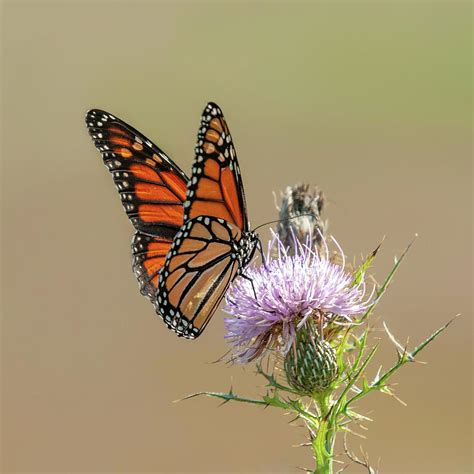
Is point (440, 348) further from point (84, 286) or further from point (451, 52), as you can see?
point (451, 52)

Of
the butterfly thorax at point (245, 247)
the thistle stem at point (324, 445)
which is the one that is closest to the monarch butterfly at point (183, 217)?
the butterfly thorax at point (245, 247)

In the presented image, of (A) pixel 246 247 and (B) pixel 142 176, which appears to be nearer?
(A) pixel 246 247

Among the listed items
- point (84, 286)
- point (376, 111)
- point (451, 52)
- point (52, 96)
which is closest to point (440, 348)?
point (84, 286)

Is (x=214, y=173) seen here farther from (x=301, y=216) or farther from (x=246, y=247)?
(x=301, y=216)

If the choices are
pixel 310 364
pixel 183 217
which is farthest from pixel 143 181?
pixel 310 364

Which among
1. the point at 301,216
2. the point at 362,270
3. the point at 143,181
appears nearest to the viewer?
the point at 362,270

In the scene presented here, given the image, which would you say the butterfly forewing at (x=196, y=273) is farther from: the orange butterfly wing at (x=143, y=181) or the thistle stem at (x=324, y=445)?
the thistle stem at (x=324, y=445)

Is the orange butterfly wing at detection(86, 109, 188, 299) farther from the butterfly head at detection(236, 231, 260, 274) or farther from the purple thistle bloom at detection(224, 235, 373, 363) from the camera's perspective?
the purple thistle bloom at detection(224, 235, 373, 363)
